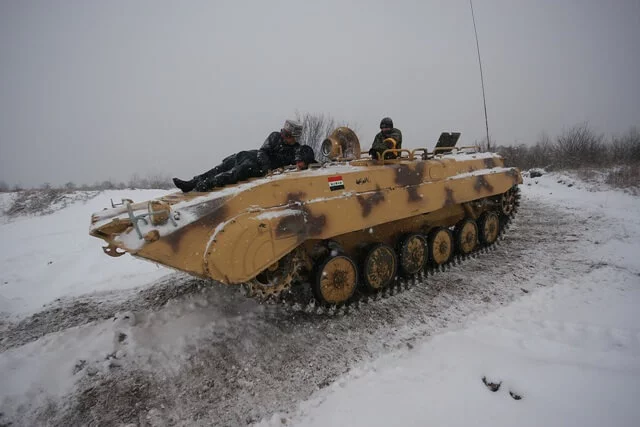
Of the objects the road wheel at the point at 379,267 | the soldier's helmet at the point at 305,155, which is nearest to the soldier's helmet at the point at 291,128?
the soldier's helmet at the point at 305,155

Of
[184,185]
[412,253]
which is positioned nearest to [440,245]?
[412,253]

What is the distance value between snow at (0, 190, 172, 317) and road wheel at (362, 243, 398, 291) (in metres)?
3.77

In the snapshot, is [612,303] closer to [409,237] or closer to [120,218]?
[409,237]

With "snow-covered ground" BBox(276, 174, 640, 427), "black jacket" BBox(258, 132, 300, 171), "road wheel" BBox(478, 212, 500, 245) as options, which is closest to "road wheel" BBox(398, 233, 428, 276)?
"snow-covered ground" BBox(276, 174, 640, 427)

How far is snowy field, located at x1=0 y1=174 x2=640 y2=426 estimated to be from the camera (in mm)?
2777

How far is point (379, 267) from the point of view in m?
4.87

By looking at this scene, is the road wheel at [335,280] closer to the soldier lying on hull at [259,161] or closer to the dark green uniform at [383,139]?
the soldier lying on hull at [259,161]

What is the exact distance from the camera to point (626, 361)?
2.99m

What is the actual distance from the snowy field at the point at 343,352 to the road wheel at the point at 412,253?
301mm

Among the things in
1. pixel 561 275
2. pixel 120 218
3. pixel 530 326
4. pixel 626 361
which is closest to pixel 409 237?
pixel 530 326

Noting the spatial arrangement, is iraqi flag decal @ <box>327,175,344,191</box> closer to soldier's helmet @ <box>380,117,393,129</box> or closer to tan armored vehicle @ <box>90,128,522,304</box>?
tan armored vehicle @ <box>90,128,522,304</box>

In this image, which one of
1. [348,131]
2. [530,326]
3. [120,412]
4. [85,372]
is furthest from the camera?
[348,131]

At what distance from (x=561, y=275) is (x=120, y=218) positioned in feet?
19.3

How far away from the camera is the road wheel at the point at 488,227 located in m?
6.73
